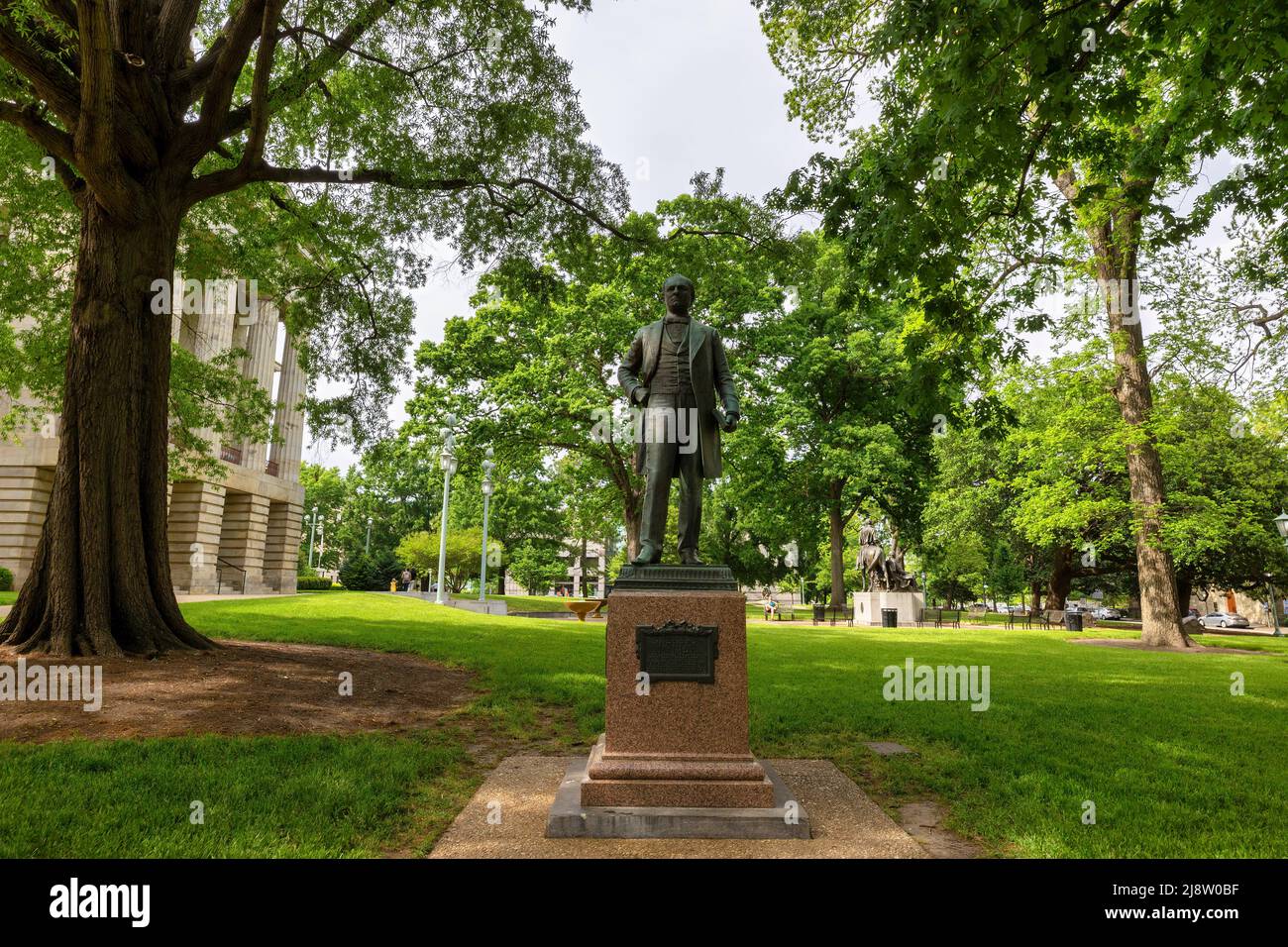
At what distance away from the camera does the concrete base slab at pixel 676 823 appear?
4500 millimetres

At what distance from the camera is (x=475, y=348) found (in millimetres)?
25672

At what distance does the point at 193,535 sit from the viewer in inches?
1165

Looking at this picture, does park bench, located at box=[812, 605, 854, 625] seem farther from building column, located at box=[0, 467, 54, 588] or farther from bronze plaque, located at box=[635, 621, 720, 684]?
building column, located at box=[0, 467, 54, 588]

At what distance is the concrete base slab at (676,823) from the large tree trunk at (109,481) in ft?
23.0

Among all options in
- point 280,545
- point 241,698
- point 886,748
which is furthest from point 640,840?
point 280,545

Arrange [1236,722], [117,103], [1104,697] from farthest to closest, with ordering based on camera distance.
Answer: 1. [1104,697]
2. [117,103]
3. [1236,722]

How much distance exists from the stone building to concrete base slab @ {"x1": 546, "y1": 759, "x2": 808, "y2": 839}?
2253 cm

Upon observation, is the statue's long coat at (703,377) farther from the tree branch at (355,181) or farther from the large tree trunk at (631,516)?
the large tree trunk at (631,516)

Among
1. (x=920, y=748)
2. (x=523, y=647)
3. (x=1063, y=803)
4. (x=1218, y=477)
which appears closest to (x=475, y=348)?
(x=523, y=647)

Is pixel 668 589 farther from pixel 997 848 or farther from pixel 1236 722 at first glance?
pixel 1236 722

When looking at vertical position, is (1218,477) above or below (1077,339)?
below

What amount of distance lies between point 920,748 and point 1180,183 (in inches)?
669

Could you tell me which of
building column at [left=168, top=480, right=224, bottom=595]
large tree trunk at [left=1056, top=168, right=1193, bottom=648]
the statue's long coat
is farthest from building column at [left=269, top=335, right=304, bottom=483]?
large tree trunk at [left=1056, top=168, right=1193, bottom=648]

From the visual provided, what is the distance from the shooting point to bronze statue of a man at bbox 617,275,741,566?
5.91m
